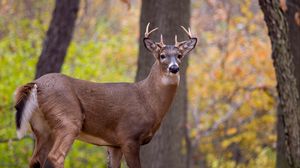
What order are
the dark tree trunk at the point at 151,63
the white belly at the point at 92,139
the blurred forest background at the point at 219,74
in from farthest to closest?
the blurred forest background at the point at 219,74, the dark tree trunk at the point at 151,63, the white belly at the point at 92,139

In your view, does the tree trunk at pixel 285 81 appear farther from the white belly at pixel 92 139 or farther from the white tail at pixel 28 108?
the white tail at pixel 28 108

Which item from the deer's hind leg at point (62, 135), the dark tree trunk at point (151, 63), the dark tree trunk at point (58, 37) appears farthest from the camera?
the dark tree trunk at point (58, 37)

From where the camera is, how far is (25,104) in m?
8.52

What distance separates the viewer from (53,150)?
845cm

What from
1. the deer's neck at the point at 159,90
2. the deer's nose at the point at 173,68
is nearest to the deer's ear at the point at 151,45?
the deer's neck at the point at 159,90

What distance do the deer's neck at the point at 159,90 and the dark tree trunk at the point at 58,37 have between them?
4689 millimetres

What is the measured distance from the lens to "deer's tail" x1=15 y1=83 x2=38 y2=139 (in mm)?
8492

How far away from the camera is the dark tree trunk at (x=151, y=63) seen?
1197cm

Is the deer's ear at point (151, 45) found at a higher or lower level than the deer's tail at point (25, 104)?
higher

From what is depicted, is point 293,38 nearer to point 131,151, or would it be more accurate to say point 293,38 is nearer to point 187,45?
point 187,45

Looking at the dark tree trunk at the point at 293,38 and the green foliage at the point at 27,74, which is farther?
the green foliage at the point at 27,74

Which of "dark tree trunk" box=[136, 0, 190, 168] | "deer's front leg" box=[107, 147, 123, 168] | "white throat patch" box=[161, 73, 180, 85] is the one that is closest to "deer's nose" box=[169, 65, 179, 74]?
"white throat patch" box=[161, 73, 180, 85]

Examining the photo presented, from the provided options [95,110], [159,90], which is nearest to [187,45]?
[159,90]

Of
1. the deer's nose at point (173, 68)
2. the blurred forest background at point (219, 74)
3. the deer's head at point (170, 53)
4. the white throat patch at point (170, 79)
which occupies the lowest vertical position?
the blurred forest background at point (219, 74)
